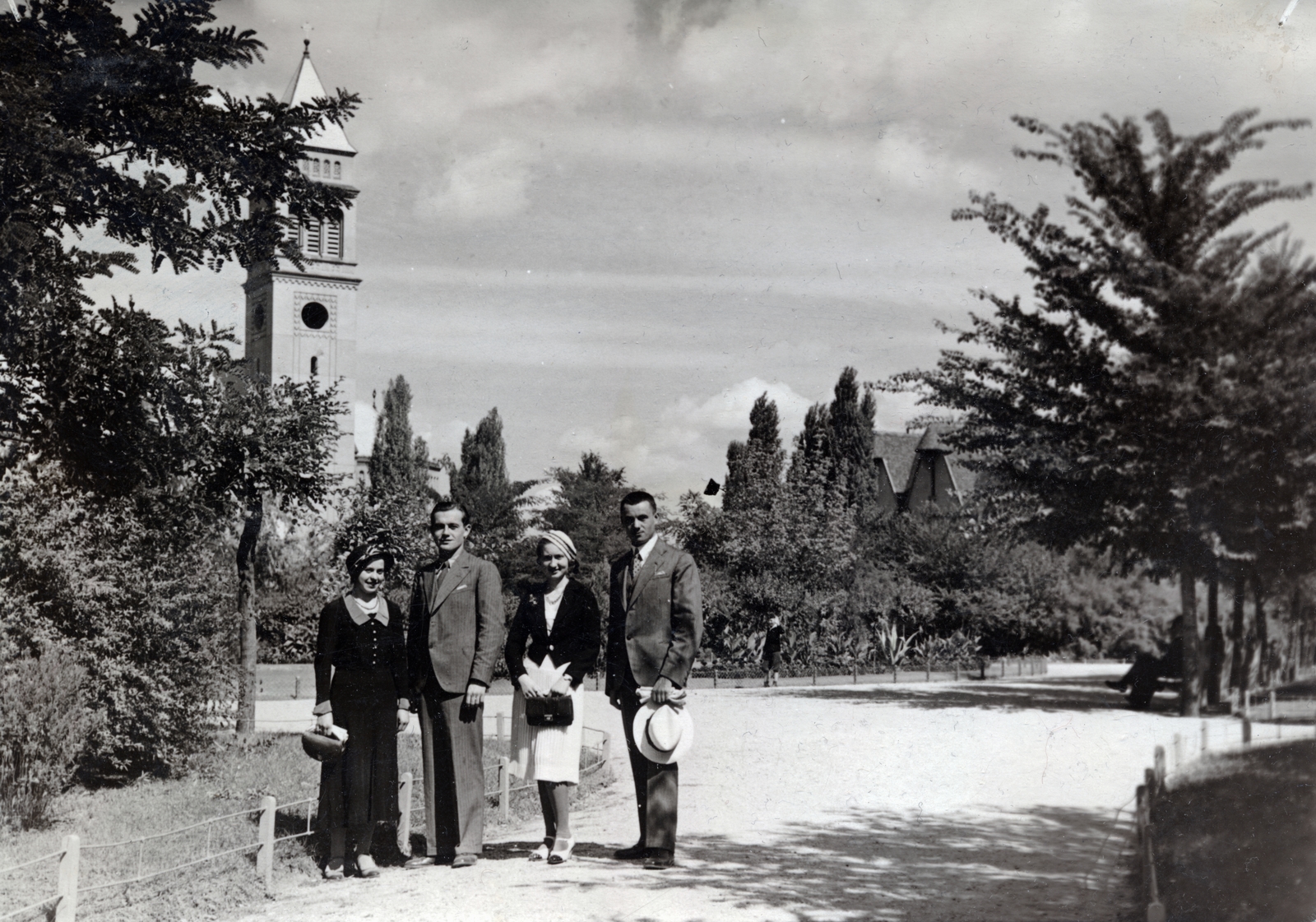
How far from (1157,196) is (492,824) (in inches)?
219

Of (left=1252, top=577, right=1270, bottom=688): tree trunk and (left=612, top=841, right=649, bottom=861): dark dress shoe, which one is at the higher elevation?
(left=1252, top=577, right=1270, bottom=688): tree trunk

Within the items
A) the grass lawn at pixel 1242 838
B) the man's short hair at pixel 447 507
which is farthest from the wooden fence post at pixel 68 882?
the grass lawn at pixel 1242 838

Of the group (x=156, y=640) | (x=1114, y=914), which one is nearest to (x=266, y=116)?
(x=156, y=640)

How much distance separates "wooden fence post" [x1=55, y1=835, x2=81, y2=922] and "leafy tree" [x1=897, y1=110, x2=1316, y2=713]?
5.25m

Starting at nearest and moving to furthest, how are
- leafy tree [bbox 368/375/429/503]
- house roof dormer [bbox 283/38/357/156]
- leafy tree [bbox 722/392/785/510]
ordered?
house roof dormer [bbox 283/38/357/156]
leafy tree [bbox 722/392/785/510]
leafy tree [bbox 368/375/429/503]

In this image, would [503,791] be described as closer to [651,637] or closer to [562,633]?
[562,633]

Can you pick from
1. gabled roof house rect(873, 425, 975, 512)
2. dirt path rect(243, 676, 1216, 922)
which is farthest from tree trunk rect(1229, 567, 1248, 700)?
gabled roof house rect(873, 425, 975, 512)

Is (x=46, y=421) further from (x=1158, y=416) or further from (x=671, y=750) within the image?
(x=1158, y=416)

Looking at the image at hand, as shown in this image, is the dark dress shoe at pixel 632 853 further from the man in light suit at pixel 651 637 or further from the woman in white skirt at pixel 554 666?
the woman in white skirt at pixel 554 666

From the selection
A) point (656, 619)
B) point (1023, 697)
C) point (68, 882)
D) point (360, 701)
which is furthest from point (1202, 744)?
point (68, 882)

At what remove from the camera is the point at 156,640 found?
346 inches

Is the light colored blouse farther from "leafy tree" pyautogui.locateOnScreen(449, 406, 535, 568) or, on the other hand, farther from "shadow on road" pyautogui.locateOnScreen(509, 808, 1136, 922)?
"leafy tree" pyautogui.locateOnScreen(449, 406, 535, 568)

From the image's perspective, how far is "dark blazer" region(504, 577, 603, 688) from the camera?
5492mm

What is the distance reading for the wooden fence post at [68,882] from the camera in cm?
474
